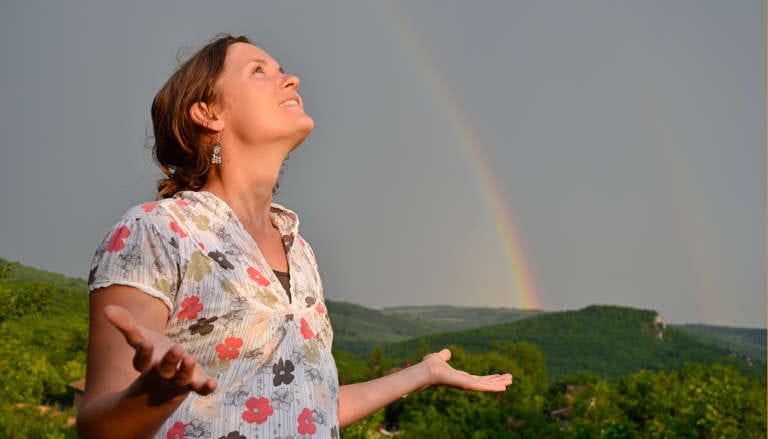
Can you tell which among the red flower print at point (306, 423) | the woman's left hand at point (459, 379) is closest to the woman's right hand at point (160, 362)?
the red flower print at point (306, 423)

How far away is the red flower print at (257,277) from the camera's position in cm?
168

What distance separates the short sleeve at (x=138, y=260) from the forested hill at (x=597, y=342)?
53333 millimetres

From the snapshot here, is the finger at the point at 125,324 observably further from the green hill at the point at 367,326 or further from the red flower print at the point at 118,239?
the green hill at the point at 367,326

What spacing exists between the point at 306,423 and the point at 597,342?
68125mm

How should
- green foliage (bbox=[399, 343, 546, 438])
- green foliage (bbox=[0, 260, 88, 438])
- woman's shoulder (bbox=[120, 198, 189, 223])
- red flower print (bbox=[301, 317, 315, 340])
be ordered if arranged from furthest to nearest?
green foliage (bbox=[399, 343, 546, 438]) → green foliage (bbox=[0, 260, 88, 438]) → red flower print (bbox=[301, 317, 315, 340]) → woman's shoulder (bbox=[120, 198, 189, 223])

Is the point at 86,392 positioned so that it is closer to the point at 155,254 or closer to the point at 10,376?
the point at 155,254

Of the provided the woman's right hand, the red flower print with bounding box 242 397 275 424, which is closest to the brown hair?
the red flower print with bounding box 242 397 275 424

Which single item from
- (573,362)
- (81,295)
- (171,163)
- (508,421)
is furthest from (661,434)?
(573,362)

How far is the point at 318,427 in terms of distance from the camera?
1.62m

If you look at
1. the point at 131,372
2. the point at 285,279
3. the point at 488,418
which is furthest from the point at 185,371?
the point at 488,418

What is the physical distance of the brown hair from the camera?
1.96 meters

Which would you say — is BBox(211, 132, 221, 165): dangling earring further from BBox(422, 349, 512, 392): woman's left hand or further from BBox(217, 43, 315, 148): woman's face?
BBox(422, 349, 512, 392): woman's left hand

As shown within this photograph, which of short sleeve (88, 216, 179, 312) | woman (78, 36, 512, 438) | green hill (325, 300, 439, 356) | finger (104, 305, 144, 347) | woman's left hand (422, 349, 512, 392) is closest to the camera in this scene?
finger (104, 305, 144, 347)

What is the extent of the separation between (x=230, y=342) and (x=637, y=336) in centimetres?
7329
